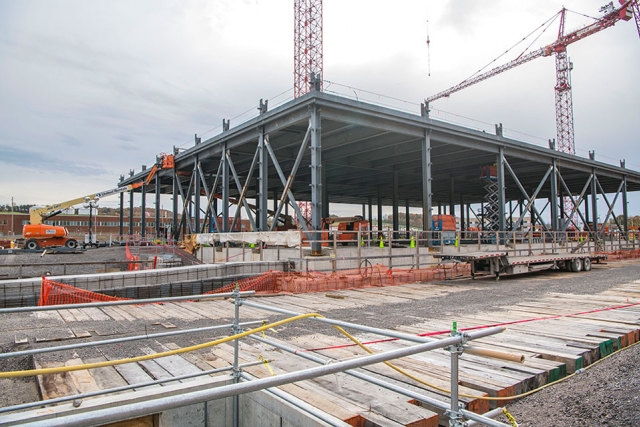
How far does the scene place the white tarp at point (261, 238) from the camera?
20044 mm

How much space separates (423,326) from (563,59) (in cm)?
8981

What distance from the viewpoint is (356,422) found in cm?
380

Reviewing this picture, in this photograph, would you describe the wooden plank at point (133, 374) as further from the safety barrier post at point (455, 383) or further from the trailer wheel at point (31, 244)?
the trailer wheel at point (31, 244)

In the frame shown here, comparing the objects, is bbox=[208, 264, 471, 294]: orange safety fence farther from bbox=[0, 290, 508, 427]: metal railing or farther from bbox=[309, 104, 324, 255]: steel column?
bbox=[0, 290, 508, 427]: metal railing

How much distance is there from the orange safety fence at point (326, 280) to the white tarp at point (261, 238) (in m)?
3.19

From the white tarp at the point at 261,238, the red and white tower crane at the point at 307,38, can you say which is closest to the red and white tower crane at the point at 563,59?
the red and white tower crane at the point at 307,38

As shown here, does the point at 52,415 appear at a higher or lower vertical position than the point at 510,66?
lower

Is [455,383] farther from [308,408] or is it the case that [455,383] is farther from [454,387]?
[308,408]

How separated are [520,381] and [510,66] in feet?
283

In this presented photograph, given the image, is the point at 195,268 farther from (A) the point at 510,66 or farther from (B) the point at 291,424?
(A) the point at 510,66

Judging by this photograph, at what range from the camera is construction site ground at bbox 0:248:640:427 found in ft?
15.3

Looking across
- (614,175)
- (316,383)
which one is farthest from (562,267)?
(614,175)

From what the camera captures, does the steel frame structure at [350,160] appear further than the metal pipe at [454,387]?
Yes

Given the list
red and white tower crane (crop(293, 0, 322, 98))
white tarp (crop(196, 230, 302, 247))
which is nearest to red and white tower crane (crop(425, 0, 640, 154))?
red and white tower crane (crop(293, 0, 322, 98))
